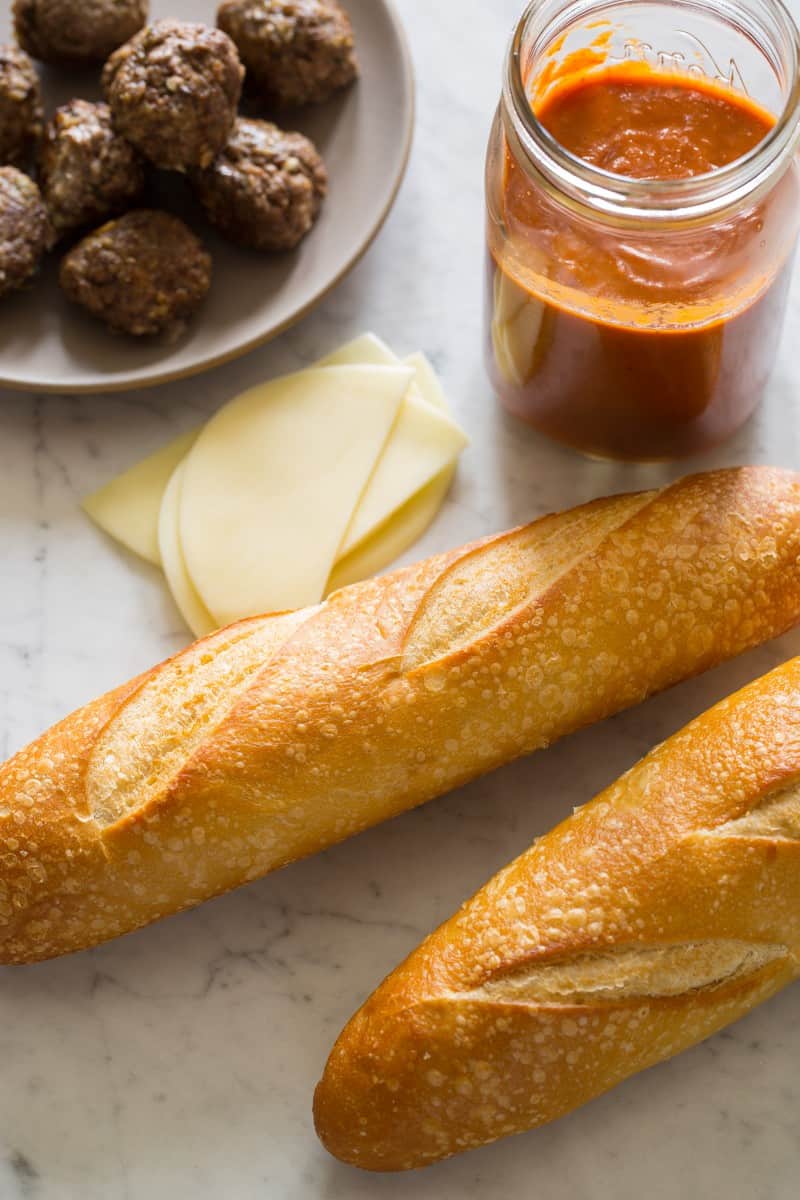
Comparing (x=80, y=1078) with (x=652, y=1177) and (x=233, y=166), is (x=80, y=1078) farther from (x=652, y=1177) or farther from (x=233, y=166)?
(x=233, y=166)

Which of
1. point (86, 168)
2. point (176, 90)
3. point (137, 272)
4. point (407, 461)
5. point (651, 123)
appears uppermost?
point (651, 123)

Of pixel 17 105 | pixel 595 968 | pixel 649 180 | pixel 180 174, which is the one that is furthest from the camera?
pixel 180 174

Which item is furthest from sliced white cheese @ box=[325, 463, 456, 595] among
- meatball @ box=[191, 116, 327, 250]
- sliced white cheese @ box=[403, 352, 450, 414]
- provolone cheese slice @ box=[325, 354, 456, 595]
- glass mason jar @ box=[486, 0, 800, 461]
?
meatball @ box=[191, 116, 327, 250]

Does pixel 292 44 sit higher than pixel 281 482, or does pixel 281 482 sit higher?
pixel 292 44

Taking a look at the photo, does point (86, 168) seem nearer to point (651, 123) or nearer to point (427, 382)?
point (427, 382)

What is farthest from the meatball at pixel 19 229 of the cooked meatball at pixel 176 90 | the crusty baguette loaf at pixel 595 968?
the crusty baguette loaf at pixel 595 968

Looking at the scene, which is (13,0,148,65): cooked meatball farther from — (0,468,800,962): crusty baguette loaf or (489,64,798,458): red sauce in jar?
(0,468,800,962): crusty baguette loaf

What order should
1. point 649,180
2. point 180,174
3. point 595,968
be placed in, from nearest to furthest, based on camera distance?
point 649,180
point 595,968
point 180,174

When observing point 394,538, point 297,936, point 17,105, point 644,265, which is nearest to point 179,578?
point 394,538

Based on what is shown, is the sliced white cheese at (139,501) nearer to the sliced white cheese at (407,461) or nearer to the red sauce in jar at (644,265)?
the sliced white cheese at (407,461)
